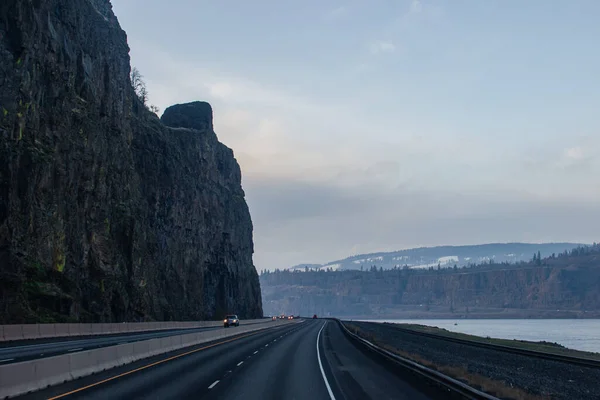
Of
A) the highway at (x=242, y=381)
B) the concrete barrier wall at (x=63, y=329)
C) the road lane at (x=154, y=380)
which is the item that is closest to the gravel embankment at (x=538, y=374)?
the highway at (x=242, y=381)

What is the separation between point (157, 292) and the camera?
8806 centimetres

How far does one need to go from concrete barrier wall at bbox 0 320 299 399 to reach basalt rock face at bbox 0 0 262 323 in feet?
74.8

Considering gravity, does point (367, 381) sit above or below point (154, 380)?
below

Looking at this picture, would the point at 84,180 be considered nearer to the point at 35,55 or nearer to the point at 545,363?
the point at 35,55

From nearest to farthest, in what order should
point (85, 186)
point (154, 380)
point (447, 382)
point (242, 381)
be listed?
point (447, 382) < point (154, 380) < point (242, 381) < point (85, 186)

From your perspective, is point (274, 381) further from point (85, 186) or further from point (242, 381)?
point (85, 186)

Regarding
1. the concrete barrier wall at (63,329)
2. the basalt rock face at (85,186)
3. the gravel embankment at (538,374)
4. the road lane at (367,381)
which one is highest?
the basalt rock face at (85,186)

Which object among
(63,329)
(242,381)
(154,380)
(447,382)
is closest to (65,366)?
(154,380)

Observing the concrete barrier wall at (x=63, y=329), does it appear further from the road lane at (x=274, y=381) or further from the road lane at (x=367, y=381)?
the road lane at (x=367, y=381)

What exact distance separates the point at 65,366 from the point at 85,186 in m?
49.7

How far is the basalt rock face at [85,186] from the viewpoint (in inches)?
2197

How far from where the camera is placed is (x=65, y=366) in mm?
22484

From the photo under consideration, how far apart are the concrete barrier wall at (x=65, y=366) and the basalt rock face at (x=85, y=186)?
2279 cm

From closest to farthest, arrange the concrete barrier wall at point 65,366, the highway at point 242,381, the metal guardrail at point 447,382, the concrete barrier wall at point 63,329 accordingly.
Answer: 1. the metal guardrail at point 447,382
2. the concrete barrier wall at point 65,366
3. the highway at point 242,381
4. the concrete barrier wall at point 63,329
